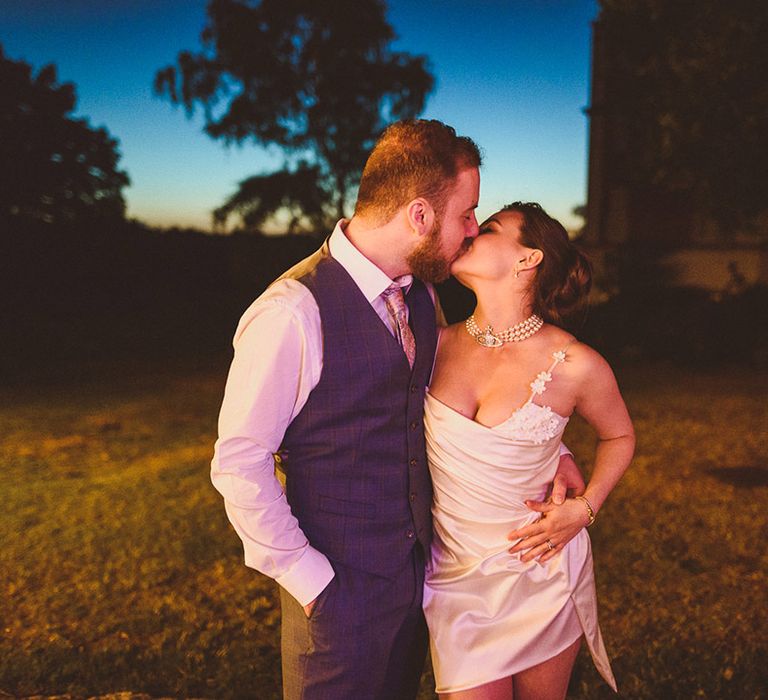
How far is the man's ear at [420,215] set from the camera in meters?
2.19

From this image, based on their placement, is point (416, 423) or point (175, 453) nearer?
point (416, 423)

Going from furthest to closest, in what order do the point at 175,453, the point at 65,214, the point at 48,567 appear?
1. the point at 65,214
2. the point at 175,453
3. the point at 48,567

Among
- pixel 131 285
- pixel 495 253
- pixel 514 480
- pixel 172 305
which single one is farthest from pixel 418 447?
pixel 131 285

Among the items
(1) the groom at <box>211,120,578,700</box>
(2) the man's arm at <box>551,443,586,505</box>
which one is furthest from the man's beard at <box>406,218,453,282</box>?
(2) the man's arm at <box>551,443,586,505</box>

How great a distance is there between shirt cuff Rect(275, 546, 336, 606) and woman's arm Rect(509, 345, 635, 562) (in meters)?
0.62

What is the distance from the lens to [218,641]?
13.1 ft

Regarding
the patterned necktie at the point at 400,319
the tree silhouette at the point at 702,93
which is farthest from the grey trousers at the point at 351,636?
Answer: the tree silhouette at the point at 702,93

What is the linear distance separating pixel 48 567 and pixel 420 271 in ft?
12.8

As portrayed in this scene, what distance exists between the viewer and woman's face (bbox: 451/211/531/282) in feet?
7.98

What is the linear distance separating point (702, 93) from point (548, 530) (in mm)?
7009

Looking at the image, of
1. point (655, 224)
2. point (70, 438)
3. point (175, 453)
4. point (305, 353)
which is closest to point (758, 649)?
point (305, 353)

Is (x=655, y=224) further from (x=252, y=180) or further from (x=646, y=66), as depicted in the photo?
(x=252, y=180)

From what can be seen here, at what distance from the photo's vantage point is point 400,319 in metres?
2.26

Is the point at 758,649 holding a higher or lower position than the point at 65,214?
lower
